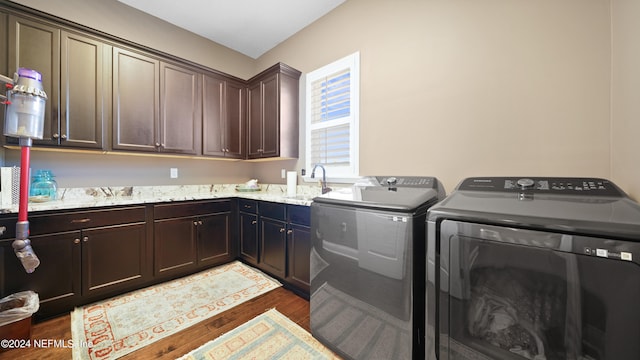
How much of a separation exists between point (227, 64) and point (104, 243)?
2.74 m

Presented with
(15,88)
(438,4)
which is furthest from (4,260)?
(438,4)

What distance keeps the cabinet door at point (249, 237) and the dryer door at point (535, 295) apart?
2032 mm

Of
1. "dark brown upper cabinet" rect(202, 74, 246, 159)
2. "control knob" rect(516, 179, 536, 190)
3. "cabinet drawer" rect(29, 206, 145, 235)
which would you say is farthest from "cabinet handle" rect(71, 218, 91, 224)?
"control knob" rect(516, 179, 536, 190)

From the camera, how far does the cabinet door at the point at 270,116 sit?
281 cm

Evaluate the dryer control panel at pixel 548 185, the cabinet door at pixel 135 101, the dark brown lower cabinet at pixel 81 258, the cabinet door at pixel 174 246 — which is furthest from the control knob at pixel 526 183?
the cabinet door at pixel 135 101

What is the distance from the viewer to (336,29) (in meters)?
2.48

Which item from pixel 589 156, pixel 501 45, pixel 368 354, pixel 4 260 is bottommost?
pixel 368 354

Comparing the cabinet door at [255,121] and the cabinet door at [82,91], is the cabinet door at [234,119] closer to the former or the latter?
the cabinet door at [255,121]

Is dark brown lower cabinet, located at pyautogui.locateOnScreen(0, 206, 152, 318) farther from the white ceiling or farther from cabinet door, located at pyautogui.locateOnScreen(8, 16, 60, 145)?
the white ceiling

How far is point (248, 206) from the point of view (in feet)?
8.86

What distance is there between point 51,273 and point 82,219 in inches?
17.0

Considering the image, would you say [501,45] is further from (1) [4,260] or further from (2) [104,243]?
(1) [4,260]

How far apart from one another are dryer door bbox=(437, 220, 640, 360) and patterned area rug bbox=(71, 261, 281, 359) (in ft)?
5.87

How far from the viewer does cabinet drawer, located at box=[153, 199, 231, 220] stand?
2.30 metres
